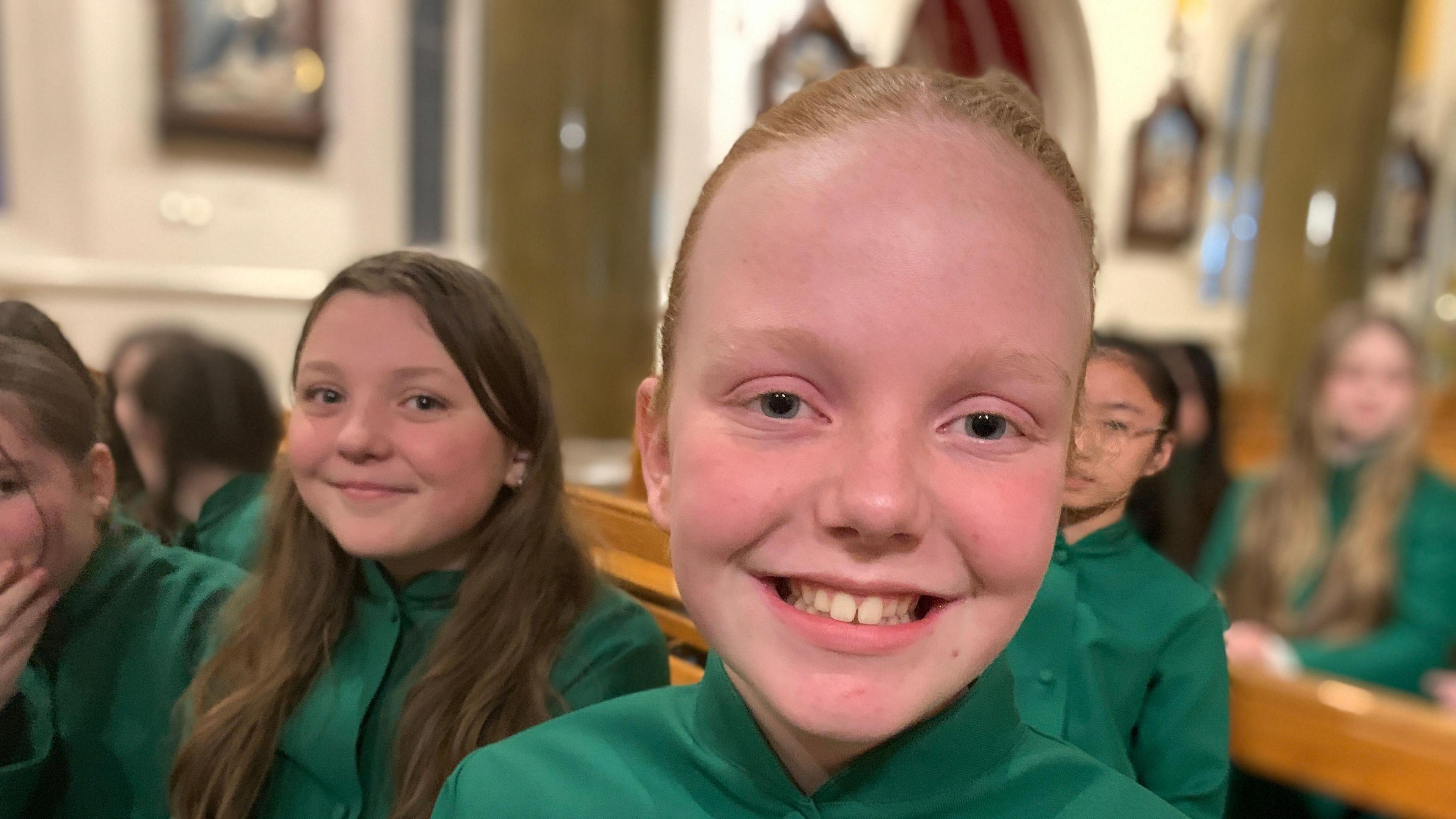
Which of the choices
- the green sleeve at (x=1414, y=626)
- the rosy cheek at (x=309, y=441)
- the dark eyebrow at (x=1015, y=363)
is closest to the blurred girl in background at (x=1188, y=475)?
the dark eyebrow at (x=1015, y=363)

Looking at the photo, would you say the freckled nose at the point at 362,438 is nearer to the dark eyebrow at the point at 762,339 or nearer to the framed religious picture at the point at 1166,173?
the dark eyebrow at the point at 762,339

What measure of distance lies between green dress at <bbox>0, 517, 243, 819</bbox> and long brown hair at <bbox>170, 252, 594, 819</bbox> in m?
0.02

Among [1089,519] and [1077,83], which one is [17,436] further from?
[1077,83]

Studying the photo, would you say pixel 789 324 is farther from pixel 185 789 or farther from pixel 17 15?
pixel 17 15

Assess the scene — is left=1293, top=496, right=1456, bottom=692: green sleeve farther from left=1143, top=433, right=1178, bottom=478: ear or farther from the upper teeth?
the upper teeth

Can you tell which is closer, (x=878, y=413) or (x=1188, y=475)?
(x=878, y=413)

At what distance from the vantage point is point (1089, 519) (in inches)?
28.7

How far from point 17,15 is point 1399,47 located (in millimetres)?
3886

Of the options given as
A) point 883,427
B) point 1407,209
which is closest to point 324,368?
point 883,427

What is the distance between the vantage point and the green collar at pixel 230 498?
0.84m

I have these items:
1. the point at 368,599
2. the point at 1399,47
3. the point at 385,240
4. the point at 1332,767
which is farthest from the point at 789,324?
the point at 1399,47

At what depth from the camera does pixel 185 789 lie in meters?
0.79

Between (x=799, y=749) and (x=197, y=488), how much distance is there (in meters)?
0.58

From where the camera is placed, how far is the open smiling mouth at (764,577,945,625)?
0.59 m
